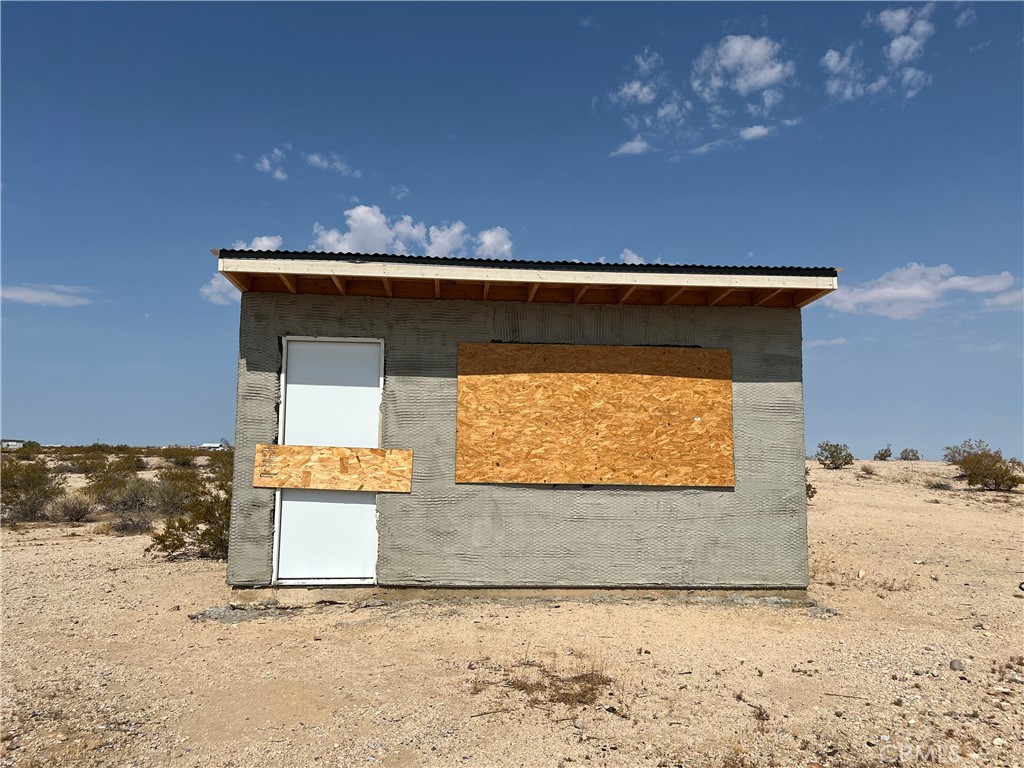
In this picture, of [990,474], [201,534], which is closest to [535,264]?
[201,534]

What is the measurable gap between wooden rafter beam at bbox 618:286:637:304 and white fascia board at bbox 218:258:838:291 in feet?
0.98

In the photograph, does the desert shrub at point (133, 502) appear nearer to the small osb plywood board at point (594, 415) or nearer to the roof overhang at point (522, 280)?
the roof overhang at point (522, 280)

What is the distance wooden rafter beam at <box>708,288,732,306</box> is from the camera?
9186 mm

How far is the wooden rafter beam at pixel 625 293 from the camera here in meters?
9.04

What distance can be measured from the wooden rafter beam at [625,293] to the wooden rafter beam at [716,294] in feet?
3.88

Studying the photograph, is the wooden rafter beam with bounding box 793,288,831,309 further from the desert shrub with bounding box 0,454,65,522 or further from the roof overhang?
the desert shrub with bounding box 0,454,65,522

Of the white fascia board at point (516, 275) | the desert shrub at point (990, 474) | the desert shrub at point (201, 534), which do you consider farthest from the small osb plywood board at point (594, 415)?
the desert shrub at point (990, 474)

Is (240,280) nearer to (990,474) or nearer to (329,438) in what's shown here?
(329,438)

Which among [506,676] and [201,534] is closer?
[506,676]

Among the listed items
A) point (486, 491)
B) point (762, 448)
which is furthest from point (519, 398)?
point (762, 448)

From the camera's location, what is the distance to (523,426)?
9195 mm

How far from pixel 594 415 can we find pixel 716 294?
8.34 feet

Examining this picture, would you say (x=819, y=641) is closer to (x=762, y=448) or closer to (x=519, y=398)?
(x=762, y=448)

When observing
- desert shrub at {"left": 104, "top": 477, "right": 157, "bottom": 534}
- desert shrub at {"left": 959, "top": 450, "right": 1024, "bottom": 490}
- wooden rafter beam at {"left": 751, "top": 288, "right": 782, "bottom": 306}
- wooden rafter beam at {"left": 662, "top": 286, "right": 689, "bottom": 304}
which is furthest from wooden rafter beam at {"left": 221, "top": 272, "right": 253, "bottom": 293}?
desert shrub at {"left": 959, "top": 450, "right": 1024, "bottom": 490}
